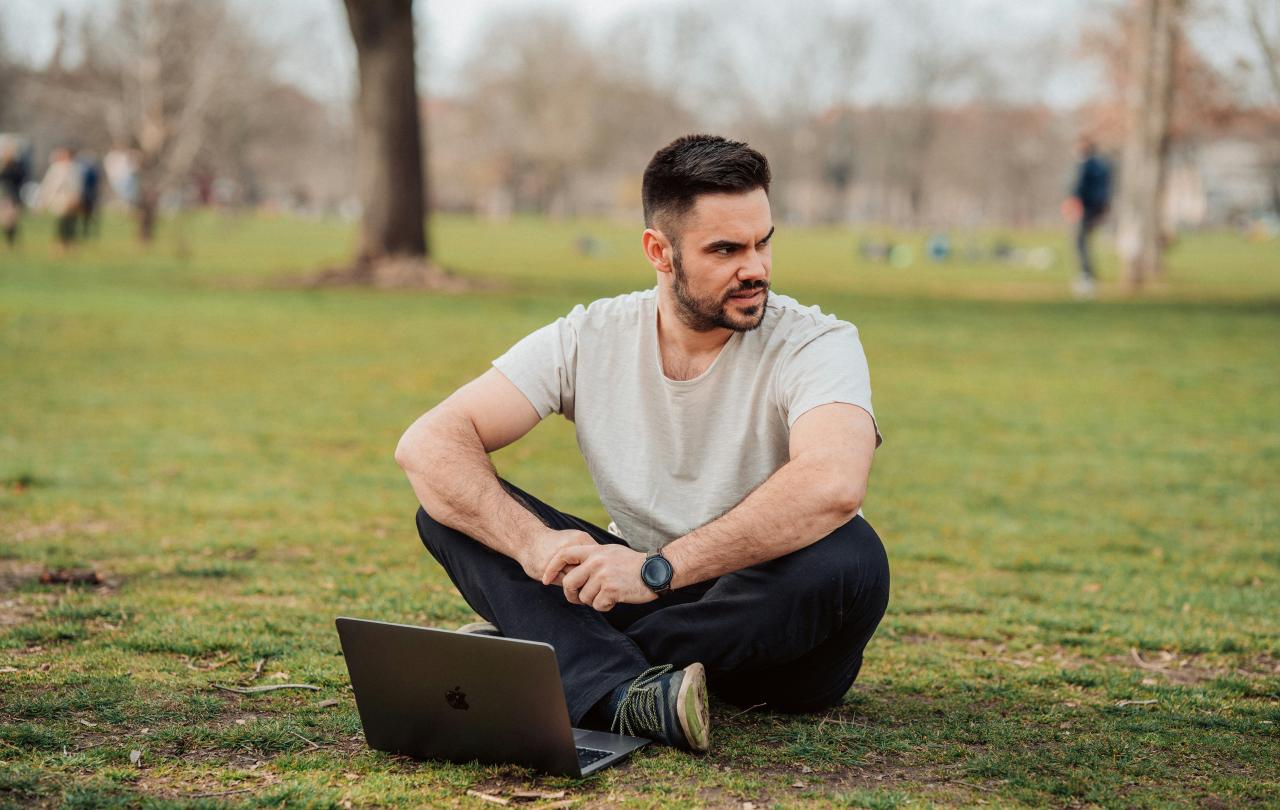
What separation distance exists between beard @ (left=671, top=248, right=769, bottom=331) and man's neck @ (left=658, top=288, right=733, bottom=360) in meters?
0.04

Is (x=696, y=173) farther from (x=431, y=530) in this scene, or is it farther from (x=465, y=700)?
(x=465, y=700)

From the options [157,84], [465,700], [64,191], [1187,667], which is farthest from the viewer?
[157,84]

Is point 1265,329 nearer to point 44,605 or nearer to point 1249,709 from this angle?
point 1249,709

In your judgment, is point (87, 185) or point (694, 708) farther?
point (87, 185)

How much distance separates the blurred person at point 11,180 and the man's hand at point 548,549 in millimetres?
23451

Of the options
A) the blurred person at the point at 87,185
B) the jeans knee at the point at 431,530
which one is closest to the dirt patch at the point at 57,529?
the jeans knee at the point at 431,530

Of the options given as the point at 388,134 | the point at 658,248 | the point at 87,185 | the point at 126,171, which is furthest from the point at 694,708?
the point at 126,171

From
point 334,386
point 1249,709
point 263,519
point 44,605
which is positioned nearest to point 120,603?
point 44,605

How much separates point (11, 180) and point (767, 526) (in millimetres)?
24689

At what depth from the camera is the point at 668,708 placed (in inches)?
127

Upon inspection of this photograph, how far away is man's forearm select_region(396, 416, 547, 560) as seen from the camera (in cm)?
346

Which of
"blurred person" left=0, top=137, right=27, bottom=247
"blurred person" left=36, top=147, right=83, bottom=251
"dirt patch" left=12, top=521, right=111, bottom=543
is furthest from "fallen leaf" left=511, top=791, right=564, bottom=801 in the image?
"blurred person" left=0, top=137, right=27, bottom=247

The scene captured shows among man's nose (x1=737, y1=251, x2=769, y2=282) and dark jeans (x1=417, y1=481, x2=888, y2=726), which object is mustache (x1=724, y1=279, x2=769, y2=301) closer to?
man's nose (x1=737, y1=251, x2=769, y2=282)

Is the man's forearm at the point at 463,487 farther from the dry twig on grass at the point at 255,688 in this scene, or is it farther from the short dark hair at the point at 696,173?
the short dark hair at the point at 696,173
